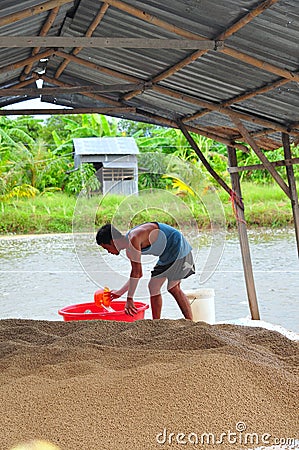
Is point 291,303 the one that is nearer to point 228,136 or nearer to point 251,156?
point 251,156

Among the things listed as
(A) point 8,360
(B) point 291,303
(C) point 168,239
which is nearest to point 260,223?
(B) point 291,303

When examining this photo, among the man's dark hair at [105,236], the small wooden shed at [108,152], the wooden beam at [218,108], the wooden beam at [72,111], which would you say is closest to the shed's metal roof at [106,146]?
the small wooden shed at [108,152]

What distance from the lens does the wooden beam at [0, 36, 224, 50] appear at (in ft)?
8.82

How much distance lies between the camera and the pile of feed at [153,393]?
210 centimetres

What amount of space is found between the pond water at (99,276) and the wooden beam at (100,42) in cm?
480

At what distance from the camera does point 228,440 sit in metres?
2.08

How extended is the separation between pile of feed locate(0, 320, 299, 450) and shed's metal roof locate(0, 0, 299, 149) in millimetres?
1317

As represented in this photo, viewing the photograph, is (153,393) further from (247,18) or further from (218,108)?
(218,108)

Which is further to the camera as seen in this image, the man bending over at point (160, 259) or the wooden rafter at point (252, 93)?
the man bending over at point (160, 259)

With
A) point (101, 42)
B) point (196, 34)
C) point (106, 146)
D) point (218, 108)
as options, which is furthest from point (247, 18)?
point (106, 146)

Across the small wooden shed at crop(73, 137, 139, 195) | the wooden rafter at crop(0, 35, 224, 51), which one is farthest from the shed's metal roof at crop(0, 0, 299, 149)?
the small wooden shed at crop(73, 137, 139, 195)

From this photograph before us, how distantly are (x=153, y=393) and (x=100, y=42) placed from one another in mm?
1453

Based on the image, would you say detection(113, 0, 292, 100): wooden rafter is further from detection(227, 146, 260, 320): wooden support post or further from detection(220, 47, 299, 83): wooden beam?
detection(227, 146, 260, 320): wooden support post

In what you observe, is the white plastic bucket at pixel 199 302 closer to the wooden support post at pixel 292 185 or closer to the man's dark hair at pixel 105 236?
the wooden support post at pixel 292 185
